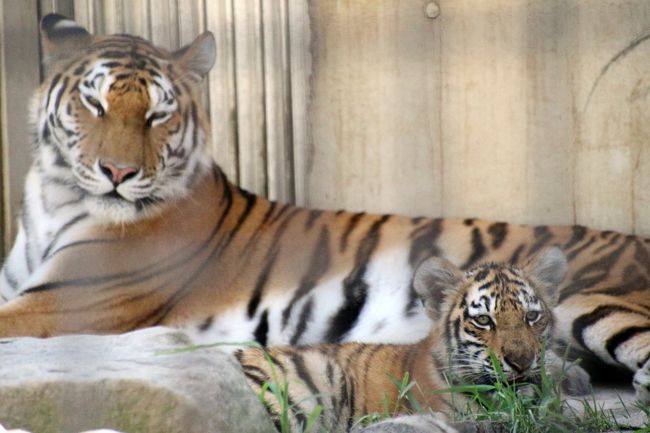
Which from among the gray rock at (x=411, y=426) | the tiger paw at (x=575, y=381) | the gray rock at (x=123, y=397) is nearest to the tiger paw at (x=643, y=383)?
the tiger paw at (x=575, y=381)

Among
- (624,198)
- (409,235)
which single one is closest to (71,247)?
(409,235)

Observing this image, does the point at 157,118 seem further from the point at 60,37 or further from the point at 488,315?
the point at 488,315

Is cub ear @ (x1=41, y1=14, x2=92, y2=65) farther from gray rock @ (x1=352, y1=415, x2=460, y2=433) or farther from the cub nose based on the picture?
gray rock @ (x1=352, y1=415, x2=460, y2=433)

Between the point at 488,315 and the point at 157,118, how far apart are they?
1.39 metres

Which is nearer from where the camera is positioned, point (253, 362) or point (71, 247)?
point (253, 362)

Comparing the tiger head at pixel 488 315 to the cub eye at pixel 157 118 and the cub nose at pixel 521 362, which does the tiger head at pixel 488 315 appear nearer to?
the cub nose at pixel 521 362

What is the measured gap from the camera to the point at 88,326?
3.72 metres

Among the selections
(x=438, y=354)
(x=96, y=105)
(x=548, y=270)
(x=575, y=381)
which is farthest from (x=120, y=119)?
(x=575, y=381)

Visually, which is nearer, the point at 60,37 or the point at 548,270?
the point at 548,270

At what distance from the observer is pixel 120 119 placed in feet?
12.4

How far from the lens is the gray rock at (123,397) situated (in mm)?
2178

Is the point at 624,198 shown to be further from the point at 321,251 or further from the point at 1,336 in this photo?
the point at 1,336

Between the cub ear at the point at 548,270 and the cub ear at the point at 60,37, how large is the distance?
172cm

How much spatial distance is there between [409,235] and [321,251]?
315 millimetres
